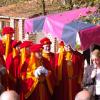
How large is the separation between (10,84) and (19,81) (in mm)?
195

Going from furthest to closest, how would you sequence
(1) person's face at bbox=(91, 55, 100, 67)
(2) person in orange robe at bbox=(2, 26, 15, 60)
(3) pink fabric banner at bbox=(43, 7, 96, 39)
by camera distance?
(2) person in orange robe at bbox=(2, 26, 15, 60) < (3) pink fabric banner at bbox=(43, 7, 96, 39) < (1) person's face at bbox=(91, 55, 100, 67)

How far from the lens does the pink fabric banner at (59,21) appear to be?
8675 mm

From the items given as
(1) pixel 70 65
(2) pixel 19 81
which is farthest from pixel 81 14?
(2) pixel 19 81

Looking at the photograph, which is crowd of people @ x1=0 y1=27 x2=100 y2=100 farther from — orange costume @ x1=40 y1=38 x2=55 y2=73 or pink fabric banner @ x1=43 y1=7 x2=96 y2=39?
pink fabric banner @ x1=43 y1=7 x2=96 y2=39

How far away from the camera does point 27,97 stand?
926 cm

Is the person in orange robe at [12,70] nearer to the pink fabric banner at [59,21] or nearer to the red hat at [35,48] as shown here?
the red hat at [35,48]

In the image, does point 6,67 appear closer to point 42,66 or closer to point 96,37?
point 42,66

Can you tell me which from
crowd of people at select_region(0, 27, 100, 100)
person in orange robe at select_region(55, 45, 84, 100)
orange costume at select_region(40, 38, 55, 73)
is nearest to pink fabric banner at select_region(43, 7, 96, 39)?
orange costume at select_region(40, 38, 55, 73)

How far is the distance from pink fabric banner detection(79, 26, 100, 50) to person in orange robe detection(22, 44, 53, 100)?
133 centimetres

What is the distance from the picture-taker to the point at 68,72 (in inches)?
391

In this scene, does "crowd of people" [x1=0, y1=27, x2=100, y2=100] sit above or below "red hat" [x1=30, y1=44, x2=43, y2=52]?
below

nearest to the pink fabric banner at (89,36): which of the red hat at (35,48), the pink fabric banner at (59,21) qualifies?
the pink fabric banner at (59,21)

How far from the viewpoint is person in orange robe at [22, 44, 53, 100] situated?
8766 millimetres

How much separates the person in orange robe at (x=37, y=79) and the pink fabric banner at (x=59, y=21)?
0.44m
